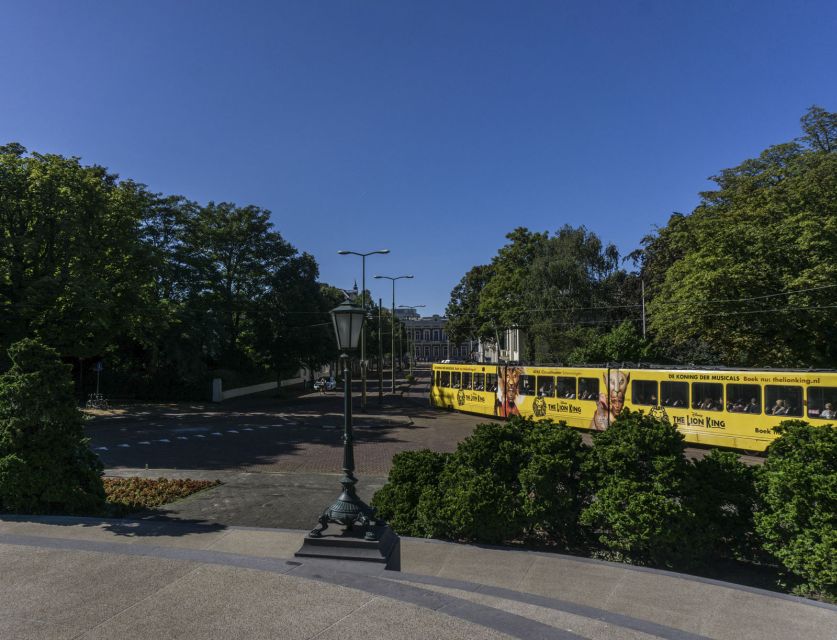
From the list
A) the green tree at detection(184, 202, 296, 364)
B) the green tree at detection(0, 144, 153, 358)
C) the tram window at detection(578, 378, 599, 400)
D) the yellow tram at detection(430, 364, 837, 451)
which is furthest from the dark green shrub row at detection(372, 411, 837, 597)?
the green tree at detection(184, 202, 296, 364)

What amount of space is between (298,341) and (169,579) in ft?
125

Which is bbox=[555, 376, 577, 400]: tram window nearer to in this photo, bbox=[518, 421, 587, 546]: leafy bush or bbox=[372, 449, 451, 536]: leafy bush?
bbox=[372, 449, 451, 536]: leafy bush

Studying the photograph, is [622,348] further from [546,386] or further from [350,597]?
[350,597]

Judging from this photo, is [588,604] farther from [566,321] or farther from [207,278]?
[207,278]

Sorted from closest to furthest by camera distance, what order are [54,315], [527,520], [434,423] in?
[527,520], [54,315], [434,423]

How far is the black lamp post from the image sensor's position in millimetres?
6359

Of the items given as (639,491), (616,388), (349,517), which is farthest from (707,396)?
(349,517)

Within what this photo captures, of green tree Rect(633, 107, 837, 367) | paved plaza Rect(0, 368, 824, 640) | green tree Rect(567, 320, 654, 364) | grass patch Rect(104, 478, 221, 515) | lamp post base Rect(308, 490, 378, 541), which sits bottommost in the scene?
grass patch Rect(104, 478, 221, 515)

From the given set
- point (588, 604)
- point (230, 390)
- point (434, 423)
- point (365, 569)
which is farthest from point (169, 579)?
point (230, 390)

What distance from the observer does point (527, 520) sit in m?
7.39

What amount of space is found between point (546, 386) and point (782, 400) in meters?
9.52

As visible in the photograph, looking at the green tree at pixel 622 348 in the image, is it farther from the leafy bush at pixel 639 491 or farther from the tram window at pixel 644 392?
the leafy bush at pixel 639 491

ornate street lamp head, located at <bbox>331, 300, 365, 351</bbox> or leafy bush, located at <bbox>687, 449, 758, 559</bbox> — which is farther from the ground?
ornate street lamp head, located at <bbox>331, 300, 365, 351</bbox>

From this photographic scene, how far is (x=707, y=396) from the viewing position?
18.1 meters
